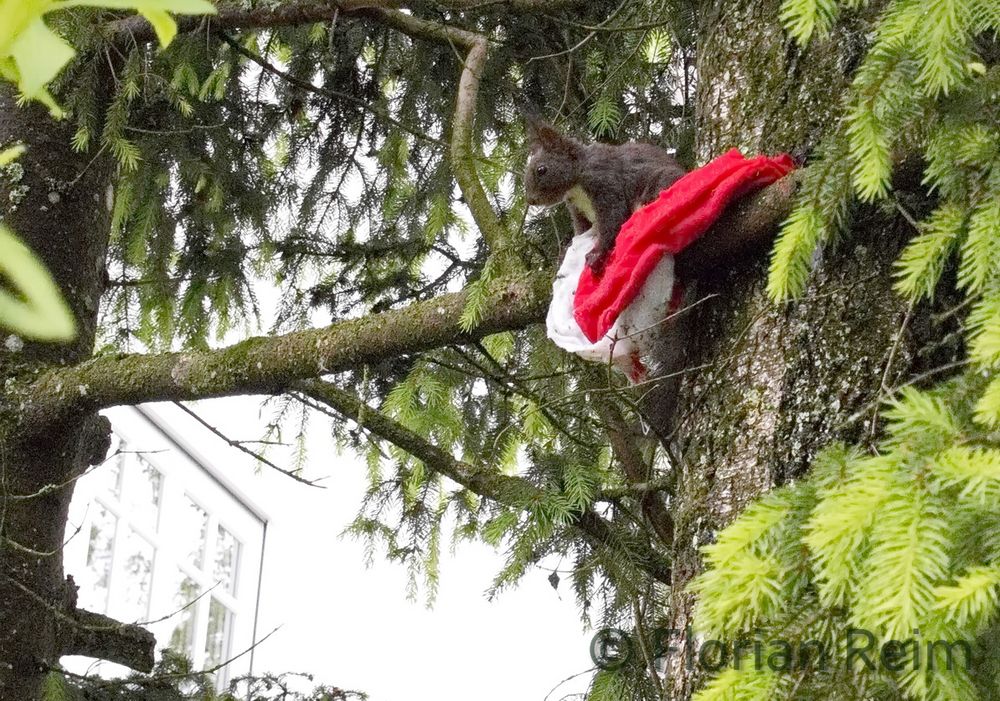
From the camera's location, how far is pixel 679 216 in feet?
4.15

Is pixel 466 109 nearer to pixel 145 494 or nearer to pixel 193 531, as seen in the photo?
pixel 145 494

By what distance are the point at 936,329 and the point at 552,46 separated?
5.10ft

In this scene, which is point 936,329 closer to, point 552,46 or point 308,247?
point 552,46

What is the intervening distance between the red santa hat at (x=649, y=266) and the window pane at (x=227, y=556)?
17.2ft

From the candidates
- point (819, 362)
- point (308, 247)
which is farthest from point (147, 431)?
point (819, 362)

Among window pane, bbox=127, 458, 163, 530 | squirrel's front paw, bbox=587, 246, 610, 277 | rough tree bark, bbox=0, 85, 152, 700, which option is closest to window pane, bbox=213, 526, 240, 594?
window pane, bbox=127, 458, 163, 530

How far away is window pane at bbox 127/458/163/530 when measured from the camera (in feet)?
18.3

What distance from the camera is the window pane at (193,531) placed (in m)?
5.90

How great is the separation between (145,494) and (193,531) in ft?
1.40

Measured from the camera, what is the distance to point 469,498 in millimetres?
2799

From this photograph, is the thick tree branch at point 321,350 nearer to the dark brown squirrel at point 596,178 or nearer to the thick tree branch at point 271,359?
the thick tree branch at point 271,359

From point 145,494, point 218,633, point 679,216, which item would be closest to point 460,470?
point 679,216

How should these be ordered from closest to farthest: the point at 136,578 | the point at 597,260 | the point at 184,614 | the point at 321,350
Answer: the point at 597,260
the point at 321,350
the point at 136,578
the point at 184,614

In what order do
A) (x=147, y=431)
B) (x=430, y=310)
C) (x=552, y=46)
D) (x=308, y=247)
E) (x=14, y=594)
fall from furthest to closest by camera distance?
(x=147, y=431), (x=308, y=247), (x=552, y=46), (x=14, y=594), (x=430, y=310)
